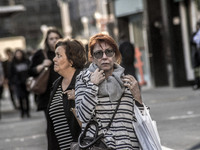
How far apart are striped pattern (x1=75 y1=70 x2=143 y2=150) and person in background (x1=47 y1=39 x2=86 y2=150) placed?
853 millimetres

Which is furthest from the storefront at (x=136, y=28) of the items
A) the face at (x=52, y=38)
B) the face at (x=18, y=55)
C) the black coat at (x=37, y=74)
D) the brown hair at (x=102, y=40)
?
the brown hair at (x=102, y=40)

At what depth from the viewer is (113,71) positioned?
5.09 m

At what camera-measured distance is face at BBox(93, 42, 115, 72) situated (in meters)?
5.09

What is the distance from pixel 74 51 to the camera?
6031 millimetres

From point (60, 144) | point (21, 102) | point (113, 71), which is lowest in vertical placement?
point (21, 102)

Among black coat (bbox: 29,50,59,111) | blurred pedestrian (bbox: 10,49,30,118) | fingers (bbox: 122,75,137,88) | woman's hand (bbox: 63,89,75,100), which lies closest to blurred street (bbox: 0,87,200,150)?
blurred pedestrian (bbox: 10,49,30,118)

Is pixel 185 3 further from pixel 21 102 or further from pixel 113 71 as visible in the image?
pixel 113 71

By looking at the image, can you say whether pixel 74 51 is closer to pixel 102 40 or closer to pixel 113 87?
pixel 102 40

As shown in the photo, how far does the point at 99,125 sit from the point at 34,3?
12198 centimetres

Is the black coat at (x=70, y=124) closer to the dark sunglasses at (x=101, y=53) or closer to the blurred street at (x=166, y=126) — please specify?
the dark sunglasses at (x=101, y=53)

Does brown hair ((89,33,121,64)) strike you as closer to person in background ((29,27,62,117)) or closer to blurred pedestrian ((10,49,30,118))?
person in background ((29,27,62,117))

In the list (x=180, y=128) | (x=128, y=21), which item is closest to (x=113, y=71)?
(x=180, y=128)

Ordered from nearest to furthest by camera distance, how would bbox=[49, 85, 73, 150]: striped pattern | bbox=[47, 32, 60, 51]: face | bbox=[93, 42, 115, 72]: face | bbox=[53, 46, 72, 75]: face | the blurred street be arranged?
bbox=[93, 42, 115, 72]: face
bbox=[49, 85, 73, 150]: striped pattern
bbox=[53, 46, 72, 75]: face
bbox=[47, 32, 60, 51]: face
the blurred street

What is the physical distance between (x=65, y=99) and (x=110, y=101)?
3.56 feet
